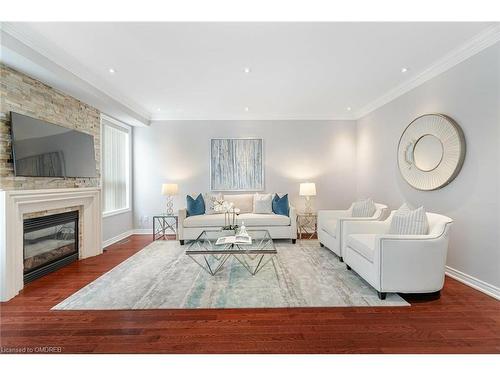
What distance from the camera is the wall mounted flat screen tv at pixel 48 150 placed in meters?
2.79

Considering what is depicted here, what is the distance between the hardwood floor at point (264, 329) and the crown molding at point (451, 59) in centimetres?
256

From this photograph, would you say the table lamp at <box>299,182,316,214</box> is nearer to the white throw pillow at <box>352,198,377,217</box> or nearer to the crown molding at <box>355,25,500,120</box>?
the white throw pillow at <box>352,198,377,217</box>

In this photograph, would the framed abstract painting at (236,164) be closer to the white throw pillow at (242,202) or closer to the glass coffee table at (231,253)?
the white throw pillow at (242,202)

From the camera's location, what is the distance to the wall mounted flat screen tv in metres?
2.79

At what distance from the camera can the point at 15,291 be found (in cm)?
262

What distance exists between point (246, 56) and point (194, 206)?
2.99 m

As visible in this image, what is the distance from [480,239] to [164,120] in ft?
18.4

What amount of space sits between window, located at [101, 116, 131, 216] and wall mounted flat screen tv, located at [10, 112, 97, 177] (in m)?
0.67

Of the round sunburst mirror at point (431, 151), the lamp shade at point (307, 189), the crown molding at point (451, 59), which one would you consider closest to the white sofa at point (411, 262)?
the round sunburst mirror at point (431, 151)

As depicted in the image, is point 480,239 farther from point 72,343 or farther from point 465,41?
point 72,343

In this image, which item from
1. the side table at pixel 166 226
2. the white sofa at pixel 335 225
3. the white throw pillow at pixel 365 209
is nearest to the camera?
the white sofa at pixel 335 225

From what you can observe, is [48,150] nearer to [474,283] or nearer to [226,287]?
[226,287]

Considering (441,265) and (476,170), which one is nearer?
(441,265)

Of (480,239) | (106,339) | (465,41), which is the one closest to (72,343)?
(106,339)
